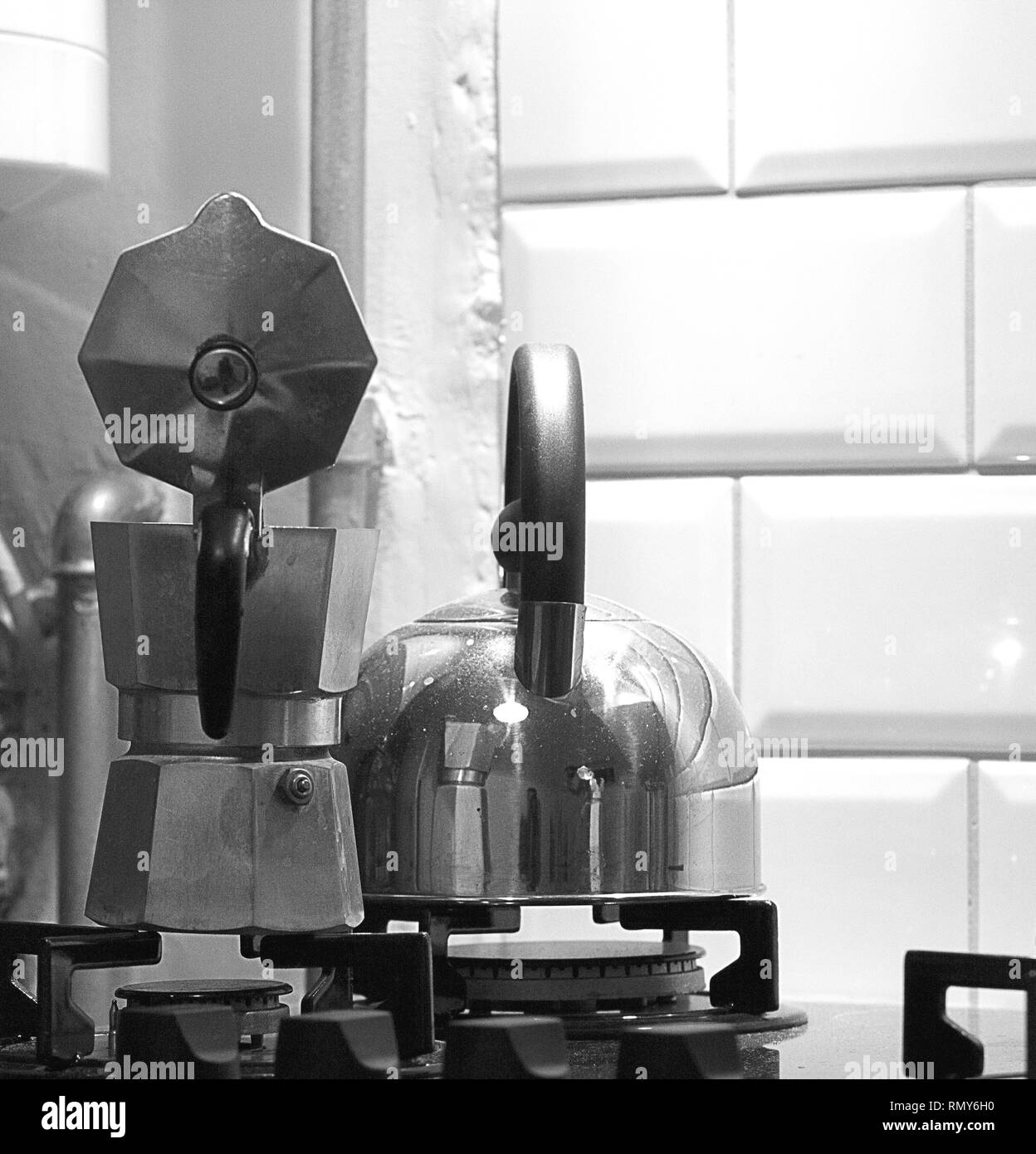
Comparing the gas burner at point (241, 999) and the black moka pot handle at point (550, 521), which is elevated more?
the black moka pot handle at point (550, 521)

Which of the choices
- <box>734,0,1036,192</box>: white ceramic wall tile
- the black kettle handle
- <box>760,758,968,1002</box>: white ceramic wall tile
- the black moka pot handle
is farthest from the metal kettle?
<box>734,0,1036,192</box>: white ceramic wall tile

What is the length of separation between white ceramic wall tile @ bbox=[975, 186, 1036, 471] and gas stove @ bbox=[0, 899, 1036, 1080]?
0.35m

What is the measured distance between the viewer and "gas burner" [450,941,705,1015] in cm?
76

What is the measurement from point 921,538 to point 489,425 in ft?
0.89

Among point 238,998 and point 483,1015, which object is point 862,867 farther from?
point 238,998

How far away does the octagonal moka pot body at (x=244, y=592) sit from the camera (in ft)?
2.28

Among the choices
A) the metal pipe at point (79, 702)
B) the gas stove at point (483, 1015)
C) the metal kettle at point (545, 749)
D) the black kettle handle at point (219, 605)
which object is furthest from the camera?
the metal pipe at point (79, 702)

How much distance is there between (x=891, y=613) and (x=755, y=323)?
20 cm

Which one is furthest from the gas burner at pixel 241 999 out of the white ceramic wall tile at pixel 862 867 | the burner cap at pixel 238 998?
the white ceramic wall tile at pixel 862 867

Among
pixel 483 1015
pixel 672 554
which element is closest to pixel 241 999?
pixel 483 1015

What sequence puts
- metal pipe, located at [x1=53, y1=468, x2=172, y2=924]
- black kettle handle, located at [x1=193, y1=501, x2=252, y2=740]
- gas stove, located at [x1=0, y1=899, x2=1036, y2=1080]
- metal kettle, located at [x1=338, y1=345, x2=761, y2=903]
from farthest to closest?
metal pipe, located at [x1=53, y1=468, x2=172, y2=924] < metal kettle, located at [x1=338, y1=345, x2=761, y2=903] < black kettle handle, located at [x1=193, y1=501, x2=252, y2=740] < gas stove, located at [x1=0, y1=899, x2=1036, y2=1080]

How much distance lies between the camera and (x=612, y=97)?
1.09 meters

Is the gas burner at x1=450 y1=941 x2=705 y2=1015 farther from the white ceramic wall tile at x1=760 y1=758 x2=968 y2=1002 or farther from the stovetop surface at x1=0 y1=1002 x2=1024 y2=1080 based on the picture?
the white ceramic wall tile at x1=760 y1=758 x2=968 y2=1002

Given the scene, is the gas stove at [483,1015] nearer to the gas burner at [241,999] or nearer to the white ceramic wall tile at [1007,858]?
the gas burner at [241,999]
